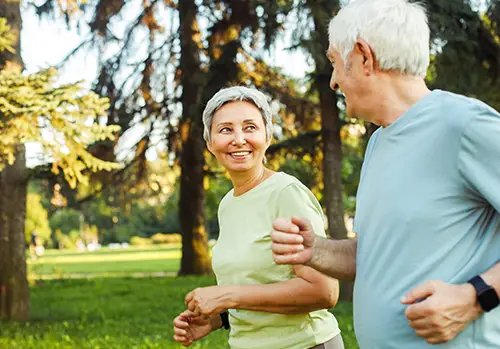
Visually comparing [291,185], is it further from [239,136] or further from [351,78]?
[351,78]

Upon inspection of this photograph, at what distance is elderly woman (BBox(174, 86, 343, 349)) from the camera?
99.3 inches

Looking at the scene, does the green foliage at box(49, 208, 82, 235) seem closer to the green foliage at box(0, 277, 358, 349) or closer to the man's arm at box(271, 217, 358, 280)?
the green foliage at box(0, 277, 358, 349)

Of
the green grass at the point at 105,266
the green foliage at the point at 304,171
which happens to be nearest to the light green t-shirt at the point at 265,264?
the green foliage at the point at 304,171

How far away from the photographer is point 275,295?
2518 millimetres

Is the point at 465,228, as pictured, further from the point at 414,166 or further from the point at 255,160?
the point at 255,160

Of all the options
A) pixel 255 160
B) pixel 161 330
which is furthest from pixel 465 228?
pixel 161 330

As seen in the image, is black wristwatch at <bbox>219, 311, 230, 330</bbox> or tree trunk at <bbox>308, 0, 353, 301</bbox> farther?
tree trunk at <bbox>308, 0, 353, 301</bbox>

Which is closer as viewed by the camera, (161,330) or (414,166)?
(414,166)

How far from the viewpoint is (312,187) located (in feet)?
55.3

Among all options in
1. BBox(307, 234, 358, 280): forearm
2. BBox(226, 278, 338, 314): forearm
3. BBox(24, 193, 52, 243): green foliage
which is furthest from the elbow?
BBox(24, 193, 52, 243): green foliage

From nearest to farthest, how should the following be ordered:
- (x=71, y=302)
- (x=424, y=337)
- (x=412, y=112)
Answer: (x=424, y=337) → (x=412, y=112) → (x=71, y=302)

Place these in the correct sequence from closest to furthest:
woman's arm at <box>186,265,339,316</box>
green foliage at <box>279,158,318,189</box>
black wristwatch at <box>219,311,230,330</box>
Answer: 1. woman's arm at <box>186,265,339,316</box>
2. black wristwatch at <box>219,311,230,330</box>
3. green foliage at <box>279,158,318,189</box>

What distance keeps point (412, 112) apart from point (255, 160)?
3.00 ft

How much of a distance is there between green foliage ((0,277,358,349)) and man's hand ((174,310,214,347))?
5.31 m
